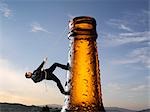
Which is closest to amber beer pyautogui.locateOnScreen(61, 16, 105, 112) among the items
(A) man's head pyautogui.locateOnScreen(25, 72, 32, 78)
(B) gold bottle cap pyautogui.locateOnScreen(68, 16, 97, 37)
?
(B) gold bottle cap pyautogui.locateOnScreen(68, 16, 97, 37)

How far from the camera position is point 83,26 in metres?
2.10

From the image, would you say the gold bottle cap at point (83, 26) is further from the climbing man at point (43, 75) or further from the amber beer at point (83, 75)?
the climbing man at point (43, 75)

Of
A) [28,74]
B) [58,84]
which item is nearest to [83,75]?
[58,84]

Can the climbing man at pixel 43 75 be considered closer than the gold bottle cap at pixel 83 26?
Yes

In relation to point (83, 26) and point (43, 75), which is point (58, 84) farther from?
point (83, 26)

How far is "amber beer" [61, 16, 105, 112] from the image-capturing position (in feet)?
6.27

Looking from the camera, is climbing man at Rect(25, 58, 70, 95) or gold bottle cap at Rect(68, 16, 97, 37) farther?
gold bottle cap at Rect(68, 16, 97, 37)

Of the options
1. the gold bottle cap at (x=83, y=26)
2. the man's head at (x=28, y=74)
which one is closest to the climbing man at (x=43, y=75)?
the man's head at (x=28, y=74)

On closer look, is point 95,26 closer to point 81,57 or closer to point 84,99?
point 81,57

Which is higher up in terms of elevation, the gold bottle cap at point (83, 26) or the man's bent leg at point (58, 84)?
the gold bottle cap at point (83, 26)

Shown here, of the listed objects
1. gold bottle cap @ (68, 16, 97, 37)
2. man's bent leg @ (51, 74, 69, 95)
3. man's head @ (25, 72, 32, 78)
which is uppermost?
gold bottle cap @ (68, 16, 97, 37)

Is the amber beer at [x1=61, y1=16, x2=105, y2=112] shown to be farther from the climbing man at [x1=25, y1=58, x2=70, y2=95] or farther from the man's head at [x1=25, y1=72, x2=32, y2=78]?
the man's head at [x1=25, y1=72, x2=32, y2=78]

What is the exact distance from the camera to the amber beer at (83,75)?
191 cm

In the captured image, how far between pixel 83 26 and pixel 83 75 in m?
0.37
